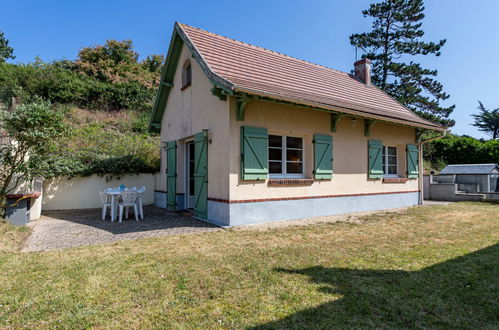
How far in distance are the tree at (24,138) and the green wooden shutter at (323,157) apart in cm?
633

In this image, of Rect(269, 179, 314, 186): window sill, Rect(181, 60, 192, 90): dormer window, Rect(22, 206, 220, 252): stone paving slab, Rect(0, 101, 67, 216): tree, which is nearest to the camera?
Rect(22, 206, 220, 252): stone paving slab

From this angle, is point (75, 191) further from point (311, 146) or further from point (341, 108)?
point (341, 108)

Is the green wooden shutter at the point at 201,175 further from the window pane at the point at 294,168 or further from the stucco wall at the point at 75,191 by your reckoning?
the stucco wall at the point at 75,191

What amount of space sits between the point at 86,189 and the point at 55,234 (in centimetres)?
436

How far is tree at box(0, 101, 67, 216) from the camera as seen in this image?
625 cm

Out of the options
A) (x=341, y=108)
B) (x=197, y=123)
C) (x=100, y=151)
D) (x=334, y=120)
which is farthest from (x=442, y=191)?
(x=100, y=151)

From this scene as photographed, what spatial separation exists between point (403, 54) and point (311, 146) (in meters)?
18.2

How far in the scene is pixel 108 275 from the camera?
3.40m

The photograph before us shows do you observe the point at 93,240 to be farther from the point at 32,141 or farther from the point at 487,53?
the point at 487,53

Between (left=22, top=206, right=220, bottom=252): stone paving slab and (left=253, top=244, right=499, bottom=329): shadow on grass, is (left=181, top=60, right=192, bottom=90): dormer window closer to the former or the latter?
(left=22, top=206, right=220, bottom=252): stone paving slab

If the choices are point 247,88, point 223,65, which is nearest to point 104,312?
Answer: point 247,88

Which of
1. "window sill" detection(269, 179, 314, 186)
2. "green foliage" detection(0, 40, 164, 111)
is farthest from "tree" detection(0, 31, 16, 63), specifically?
"window sill" detection(269, 179, 314, 186)

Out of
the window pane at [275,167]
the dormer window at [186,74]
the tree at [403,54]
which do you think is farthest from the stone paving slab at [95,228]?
the tree at [403,54]

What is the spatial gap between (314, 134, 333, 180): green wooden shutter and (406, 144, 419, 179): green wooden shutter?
157 inches
